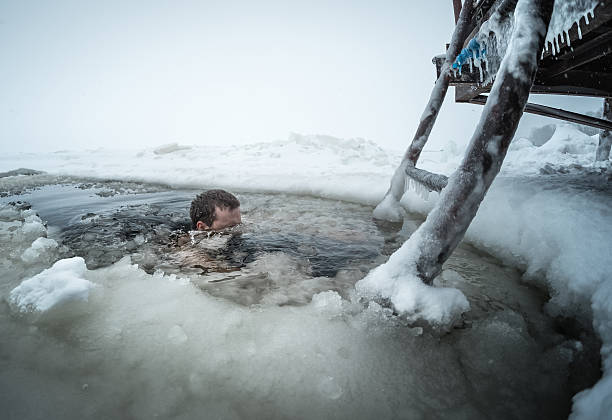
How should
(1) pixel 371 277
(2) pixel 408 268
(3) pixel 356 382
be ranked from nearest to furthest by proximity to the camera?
(3) pixel 356 382, (2) pixel 408 268, (1) pixel 371 277

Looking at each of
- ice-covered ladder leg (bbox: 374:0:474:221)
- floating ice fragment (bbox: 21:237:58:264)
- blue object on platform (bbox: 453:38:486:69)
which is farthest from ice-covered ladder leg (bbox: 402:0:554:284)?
floating ice fragment (bbox: 21:237:58:264)

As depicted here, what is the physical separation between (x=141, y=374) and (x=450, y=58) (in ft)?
10.3

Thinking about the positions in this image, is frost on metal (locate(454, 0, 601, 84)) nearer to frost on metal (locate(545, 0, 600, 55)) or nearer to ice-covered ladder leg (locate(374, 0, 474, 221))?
frost on metal (locate(545, 0, 600, 55))

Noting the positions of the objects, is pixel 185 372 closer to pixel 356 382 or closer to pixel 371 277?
pixel 356 382

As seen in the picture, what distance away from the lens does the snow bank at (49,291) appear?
4.06 ft

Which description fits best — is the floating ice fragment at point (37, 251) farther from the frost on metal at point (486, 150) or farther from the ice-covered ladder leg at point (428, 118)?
the ice-covered ladder leg at point (428, 118)

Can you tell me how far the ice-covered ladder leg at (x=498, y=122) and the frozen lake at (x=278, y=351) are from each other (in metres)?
0.46

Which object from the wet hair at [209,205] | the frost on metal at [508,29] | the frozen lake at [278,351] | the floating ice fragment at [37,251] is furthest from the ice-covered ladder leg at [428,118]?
the floating ice fragment at [37,251]

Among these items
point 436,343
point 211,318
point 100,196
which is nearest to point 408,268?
point 436,343

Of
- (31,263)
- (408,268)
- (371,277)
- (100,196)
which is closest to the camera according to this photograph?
(408,268)

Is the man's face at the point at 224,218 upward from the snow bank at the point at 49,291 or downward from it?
downward

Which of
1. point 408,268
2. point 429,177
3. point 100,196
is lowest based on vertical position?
point 100,196

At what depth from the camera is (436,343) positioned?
1.04m

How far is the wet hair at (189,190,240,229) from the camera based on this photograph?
3.01 metres
